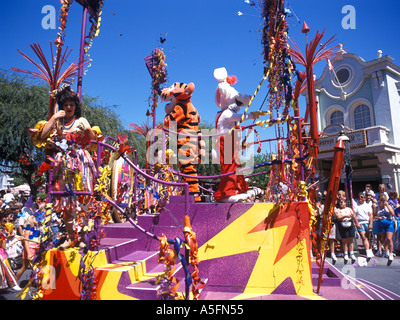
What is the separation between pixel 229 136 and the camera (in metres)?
4.56

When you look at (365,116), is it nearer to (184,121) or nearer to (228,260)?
(184,121)

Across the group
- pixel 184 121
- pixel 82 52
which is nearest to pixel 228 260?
pixel 184 121

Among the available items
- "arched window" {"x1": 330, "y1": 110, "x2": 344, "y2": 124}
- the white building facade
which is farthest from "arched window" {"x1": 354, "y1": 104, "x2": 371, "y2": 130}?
"arched window" {"x1": 330, "y1": 110, "x2": 344, "y2": 124}

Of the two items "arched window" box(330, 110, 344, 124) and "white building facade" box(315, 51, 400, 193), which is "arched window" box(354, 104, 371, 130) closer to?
"white building facade" box(315, 51, 400, 193)

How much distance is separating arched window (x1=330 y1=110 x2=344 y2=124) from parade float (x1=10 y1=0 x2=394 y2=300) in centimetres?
1472

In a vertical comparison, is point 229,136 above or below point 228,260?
above

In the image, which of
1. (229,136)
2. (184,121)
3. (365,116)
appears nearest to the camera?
(229,136)

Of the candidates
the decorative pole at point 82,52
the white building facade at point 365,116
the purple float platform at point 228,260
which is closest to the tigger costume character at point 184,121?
the purple float platform at point 228,260

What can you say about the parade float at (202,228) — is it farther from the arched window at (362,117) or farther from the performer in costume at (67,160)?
the arched window at (362,117)

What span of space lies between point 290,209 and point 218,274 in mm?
1294

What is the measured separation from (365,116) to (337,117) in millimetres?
1548

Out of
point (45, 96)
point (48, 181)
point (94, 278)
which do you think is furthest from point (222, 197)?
point (45, 96)

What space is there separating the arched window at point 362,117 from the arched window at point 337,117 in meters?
0.76
